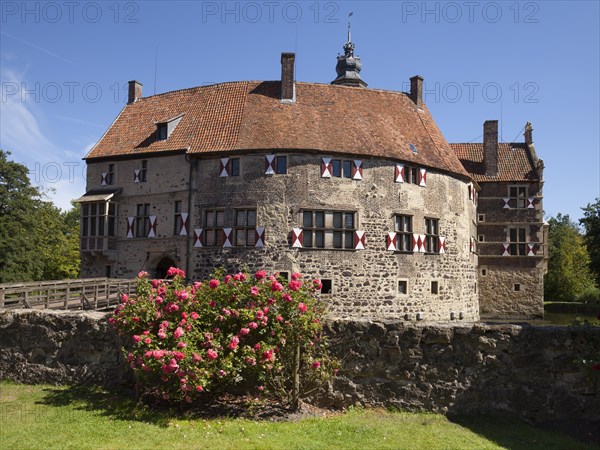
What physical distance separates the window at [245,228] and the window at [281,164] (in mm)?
2058

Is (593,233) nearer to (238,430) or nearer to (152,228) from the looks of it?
(152,228)

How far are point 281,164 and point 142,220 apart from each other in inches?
294

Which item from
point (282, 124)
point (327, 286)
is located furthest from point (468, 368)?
point (282, 124)

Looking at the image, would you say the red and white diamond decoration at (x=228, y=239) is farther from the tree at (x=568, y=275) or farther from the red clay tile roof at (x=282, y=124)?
the tree at (x=568, y=275)

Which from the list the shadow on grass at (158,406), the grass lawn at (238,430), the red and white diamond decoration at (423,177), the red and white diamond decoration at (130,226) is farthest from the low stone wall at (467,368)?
the red and white diamond decoration at (130,226)

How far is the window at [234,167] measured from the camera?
22828mm

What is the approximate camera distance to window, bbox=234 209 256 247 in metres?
22.3

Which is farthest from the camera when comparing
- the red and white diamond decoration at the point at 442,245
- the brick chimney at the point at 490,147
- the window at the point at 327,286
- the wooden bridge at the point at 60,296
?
the brick chimney at the point at 490,147

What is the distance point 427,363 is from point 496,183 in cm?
2821

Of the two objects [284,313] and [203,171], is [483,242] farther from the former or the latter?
[284,313]

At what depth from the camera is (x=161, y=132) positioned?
981 inches

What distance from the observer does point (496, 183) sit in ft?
111

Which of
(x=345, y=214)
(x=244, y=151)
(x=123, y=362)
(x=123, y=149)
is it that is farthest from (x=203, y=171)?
(x=123, y=362)

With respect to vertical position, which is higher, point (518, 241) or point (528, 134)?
point (528, 134)
